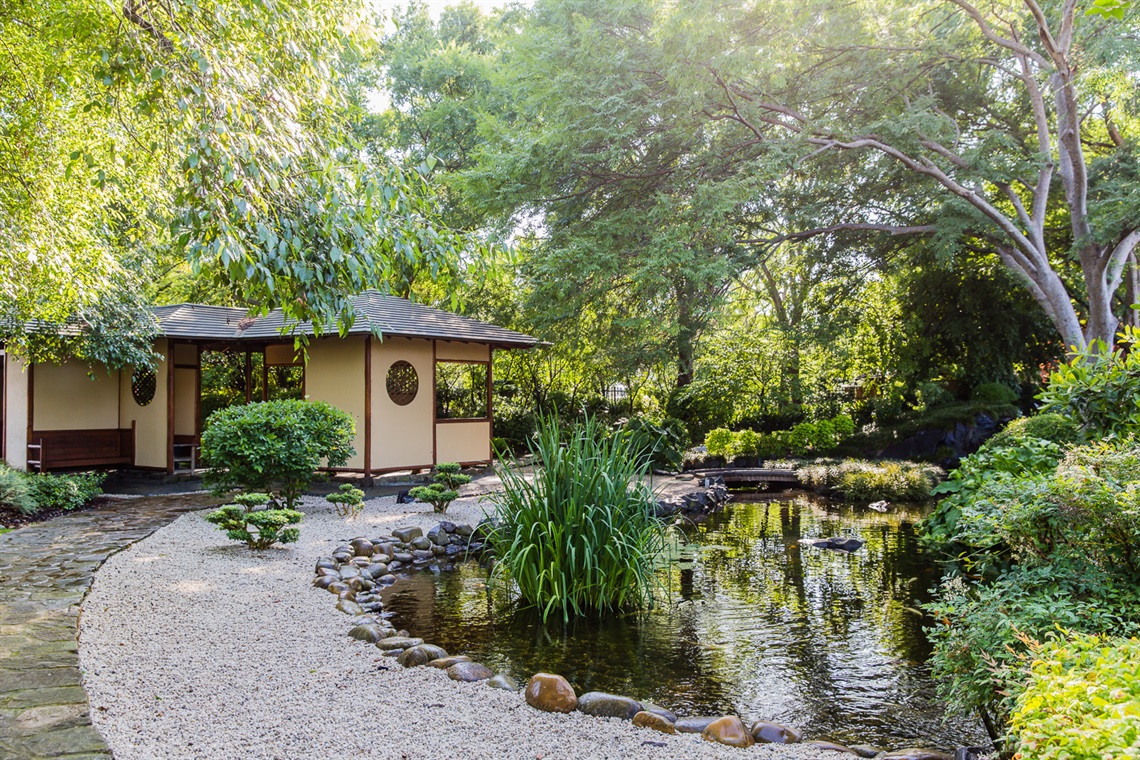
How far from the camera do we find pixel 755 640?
4578 millimetres

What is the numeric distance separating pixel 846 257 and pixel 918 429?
3.54 meters

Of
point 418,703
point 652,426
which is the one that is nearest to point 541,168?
point 652,426

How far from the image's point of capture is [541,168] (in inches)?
427

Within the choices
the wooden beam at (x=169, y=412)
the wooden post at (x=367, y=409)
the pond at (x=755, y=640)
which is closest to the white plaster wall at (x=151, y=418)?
the wooden beam at (x=169, y=412)

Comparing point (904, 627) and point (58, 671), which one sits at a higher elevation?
point (58, 671)

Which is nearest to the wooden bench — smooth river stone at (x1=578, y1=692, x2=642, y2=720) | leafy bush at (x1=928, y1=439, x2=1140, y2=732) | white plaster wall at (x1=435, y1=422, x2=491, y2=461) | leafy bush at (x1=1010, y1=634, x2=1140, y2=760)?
white plaster wall at (x1=435, y1=422, x2=491, y2=461)

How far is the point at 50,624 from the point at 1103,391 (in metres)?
6.01

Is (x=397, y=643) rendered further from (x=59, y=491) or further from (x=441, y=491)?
(x=59, y=491)

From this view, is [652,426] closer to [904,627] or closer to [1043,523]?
[904,627]

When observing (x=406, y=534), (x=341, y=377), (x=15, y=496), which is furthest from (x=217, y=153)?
(x=341, y=377)

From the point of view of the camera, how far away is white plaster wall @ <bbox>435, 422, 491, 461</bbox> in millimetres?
11742

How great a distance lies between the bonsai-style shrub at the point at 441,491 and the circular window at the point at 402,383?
2.20 metres

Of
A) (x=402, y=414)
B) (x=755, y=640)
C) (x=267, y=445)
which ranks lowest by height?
(x=755, y=640)

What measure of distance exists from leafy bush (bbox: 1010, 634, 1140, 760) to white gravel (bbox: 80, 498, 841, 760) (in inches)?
43.7
